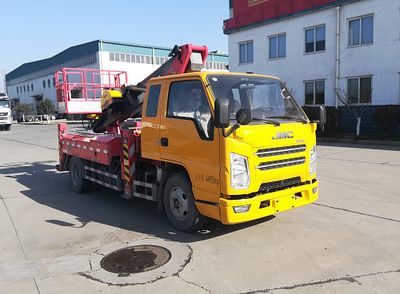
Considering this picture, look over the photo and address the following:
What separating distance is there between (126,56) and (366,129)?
47.9 m

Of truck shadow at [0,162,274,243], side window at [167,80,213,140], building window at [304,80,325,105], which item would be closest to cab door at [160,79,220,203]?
side window at [167,80,213,140]

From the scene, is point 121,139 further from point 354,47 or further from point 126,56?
point 126,56

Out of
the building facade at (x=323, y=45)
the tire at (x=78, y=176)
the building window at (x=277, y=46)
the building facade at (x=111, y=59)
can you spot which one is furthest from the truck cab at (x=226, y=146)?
the building facade at (x=111, y=59)

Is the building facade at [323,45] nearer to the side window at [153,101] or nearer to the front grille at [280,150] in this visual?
the front grille at [280,150]

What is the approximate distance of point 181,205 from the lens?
583 cm

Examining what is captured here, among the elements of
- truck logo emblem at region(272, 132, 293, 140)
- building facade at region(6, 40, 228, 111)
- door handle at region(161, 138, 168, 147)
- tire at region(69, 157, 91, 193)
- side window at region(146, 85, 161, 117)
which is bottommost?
tire at region(69, 157, 91, 193)

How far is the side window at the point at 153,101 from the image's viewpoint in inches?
245

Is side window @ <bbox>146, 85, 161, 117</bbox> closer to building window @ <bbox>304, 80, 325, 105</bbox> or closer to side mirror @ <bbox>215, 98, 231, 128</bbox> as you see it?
side mirror @ <bbox>215, 98, 231, 128</bbox>

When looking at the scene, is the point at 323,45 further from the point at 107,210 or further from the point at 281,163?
the point at 281,163

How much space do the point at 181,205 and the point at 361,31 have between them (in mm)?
16330

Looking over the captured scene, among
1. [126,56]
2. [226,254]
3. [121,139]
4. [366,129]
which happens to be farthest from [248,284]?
[126,56]

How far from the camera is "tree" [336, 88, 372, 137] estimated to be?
723 inches

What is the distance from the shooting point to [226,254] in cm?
502

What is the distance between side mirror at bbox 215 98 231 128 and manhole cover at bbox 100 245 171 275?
182 cm
